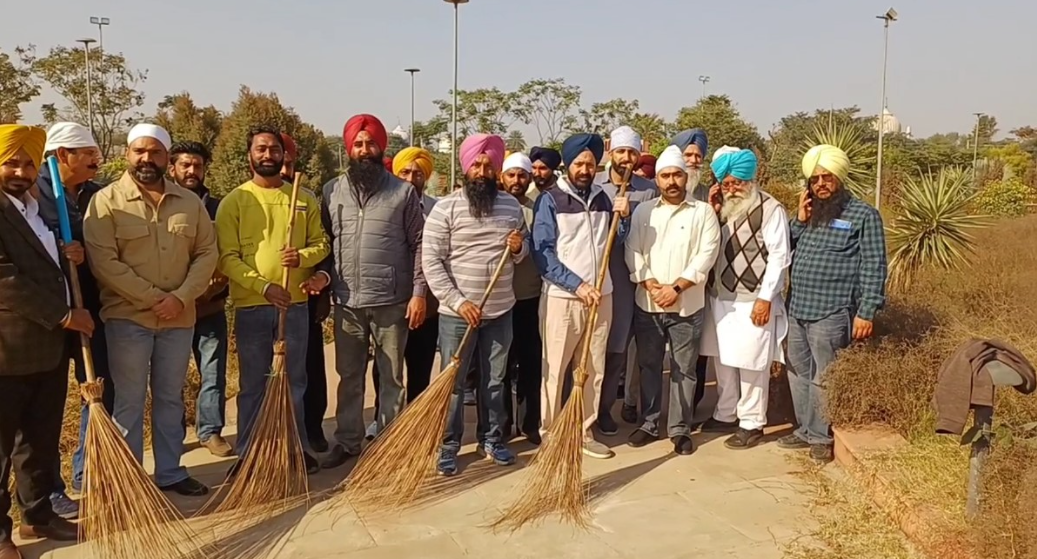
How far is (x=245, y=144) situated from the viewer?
1275 centimetres

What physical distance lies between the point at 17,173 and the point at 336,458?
6.80ft

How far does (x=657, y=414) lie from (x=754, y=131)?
24.2 metres

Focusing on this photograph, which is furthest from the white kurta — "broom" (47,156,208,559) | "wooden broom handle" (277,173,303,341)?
"broom" (47,156,208,559)

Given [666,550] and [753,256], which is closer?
[666,550]

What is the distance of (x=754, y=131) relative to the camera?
27000 mm

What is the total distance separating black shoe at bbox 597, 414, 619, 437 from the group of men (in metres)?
0.01

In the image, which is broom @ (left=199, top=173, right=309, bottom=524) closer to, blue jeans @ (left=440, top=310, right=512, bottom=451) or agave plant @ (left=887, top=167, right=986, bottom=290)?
blue jeans @ (left=440, top=310, right=512, bottom=451)

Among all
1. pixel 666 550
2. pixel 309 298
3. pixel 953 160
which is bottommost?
pixel 666 550

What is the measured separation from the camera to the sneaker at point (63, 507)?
360cm

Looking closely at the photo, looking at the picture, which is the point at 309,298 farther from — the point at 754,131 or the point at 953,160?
the point at 953,160

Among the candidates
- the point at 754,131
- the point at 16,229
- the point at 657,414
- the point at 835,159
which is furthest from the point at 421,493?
the point at 754,131

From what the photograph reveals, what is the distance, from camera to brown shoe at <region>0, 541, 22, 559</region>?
10.3 feet

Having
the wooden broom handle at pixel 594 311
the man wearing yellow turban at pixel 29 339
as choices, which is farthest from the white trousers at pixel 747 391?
the man wearing yellow turban at pixel 29 339

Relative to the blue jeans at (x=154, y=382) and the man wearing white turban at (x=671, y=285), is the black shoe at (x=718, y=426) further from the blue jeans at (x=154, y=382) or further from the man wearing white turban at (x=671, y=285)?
the blue jeans at (x=154, y=382)
